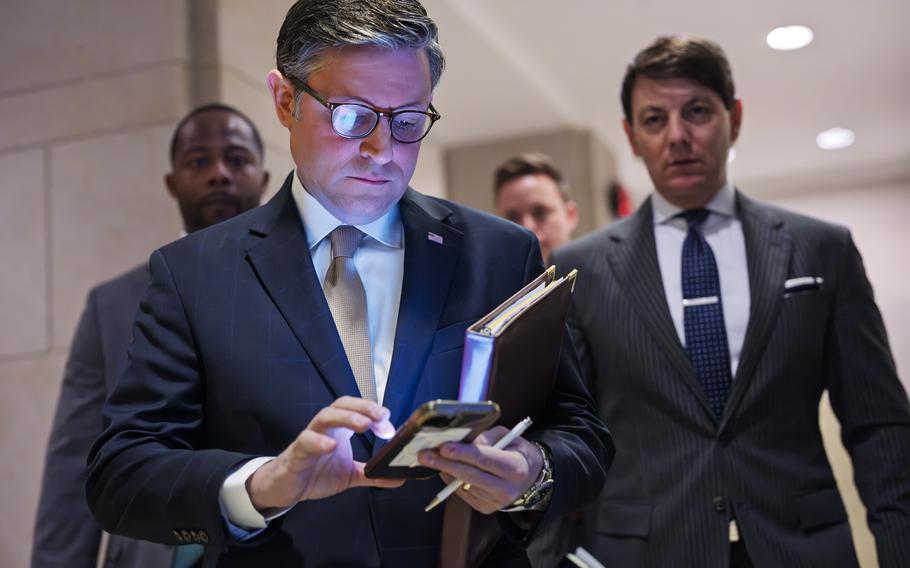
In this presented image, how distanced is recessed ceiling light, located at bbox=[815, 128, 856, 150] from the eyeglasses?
773 cm

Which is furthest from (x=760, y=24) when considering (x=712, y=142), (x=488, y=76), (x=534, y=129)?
(x=712, y=142)

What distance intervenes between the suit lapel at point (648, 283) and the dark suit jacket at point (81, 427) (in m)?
1.37

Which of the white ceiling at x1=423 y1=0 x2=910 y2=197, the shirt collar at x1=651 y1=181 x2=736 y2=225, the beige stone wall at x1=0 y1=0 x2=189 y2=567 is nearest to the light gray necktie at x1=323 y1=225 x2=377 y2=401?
the shirt collar at x1=651 y1=181 x2=736 y2=225

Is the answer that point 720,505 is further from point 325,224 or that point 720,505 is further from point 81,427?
point 81,427

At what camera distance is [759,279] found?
96.4 inches

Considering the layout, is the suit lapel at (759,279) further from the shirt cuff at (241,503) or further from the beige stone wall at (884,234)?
the beige stone wall at (884,234)

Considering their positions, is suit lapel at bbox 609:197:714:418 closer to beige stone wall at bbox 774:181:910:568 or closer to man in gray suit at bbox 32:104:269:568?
man in gray suit at bbox 32:104:269:568

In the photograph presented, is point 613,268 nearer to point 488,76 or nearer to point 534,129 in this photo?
point 488,76

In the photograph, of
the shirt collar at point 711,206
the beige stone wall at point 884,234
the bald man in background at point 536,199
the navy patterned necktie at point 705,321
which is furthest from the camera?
the beige stone wall at point 884,234

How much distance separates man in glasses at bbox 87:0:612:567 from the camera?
1.43 metres

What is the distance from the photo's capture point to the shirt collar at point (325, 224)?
1616 mm

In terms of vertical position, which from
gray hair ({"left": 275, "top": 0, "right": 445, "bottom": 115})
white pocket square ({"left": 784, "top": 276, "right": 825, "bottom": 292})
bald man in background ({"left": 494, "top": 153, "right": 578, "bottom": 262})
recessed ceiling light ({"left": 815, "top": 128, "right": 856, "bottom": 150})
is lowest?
white pocket square ({"left": 784, "top": 276, "right": 825, "bottom": 292})

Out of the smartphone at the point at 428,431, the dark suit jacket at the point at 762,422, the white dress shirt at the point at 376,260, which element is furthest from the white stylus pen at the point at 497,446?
the dark suit jacket at the point at 762,422

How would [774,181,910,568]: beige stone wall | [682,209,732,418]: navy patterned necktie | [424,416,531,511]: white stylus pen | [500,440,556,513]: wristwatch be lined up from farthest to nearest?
[774,181,910,568]: beige stone wall → [682,209,732,418]: navy patterned necktie → [500,440,556,513]: wristwatch → [424,416,531,511]: white stylus pen
